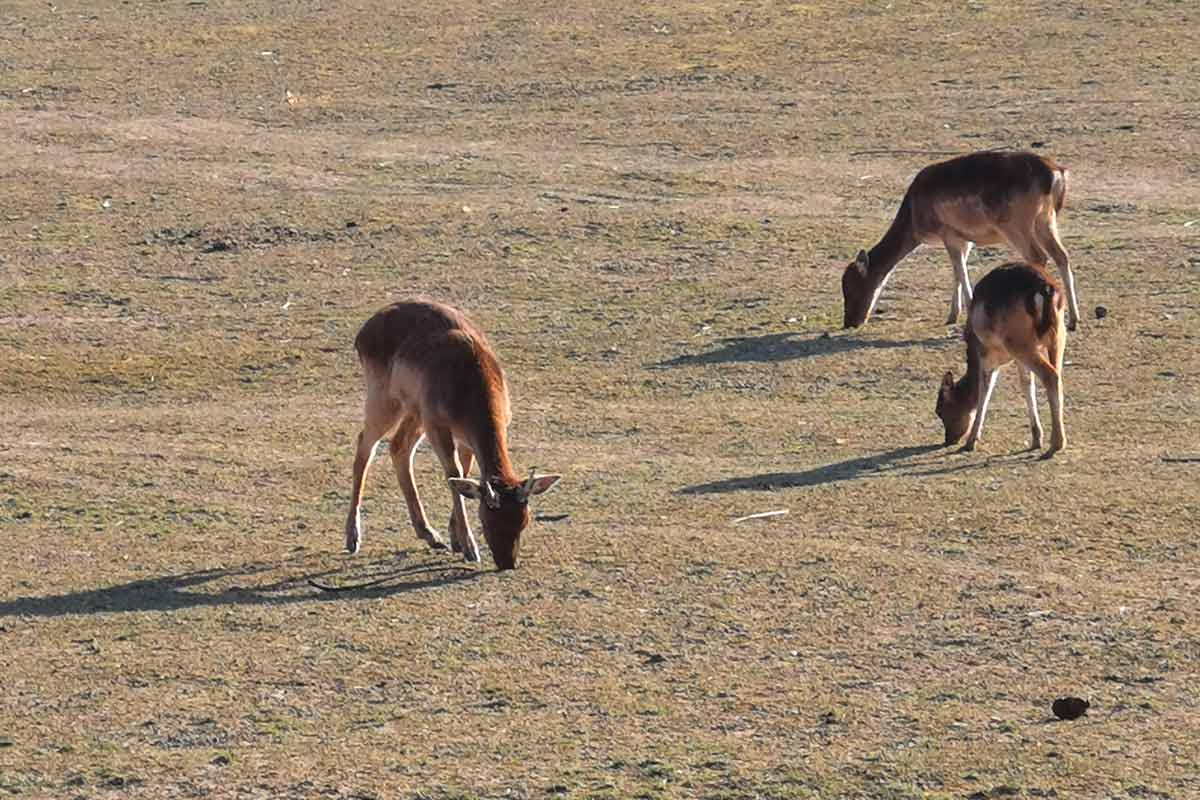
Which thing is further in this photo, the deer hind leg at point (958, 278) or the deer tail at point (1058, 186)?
the deer hind leg at point (958, 278)

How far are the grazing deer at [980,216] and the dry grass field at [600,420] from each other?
0.44 meters

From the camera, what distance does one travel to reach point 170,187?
23391 mm

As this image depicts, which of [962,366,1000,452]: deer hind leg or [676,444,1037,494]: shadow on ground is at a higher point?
[962,366,1000,452]: deer hind leg

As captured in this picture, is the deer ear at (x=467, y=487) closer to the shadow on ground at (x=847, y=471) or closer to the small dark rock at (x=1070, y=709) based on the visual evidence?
the shadow on ground at (x=847, y=471)

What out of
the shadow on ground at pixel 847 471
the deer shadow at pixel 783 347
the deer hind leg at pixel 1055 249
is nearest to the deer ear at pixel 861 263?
the deer shadow at pixel 783 347

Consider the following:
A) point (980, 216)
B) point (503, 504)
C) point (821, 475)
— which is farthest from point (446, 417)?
point (980, 216)

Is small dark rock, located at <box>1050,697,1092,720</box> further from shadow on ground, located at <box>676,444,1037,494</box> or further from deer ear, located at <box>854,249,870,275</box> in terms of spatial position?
A: deer ear, located at <box>854,249,870,275</box>

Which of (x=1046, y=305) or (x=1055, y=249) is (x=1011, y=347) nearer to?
(x=1046, y=305)

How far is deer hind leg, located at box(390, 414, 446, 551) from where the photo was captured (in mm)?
12305

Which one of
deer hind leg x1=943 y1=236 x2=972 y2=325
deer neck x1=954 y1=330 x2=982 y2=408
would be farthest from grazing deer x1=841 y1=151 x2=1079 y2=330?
deer neck x1=954 y1=330 x2=982 y2=408

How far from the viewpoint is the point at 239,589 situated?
11.5 metres

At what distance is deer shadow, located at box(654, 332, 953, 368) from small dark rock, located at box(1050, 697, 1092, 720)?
793 cm

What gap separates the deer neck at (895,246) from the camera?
1852cm

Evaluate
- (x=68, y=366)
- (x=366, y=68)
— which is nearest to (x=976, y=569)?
(x=68, y=366)
